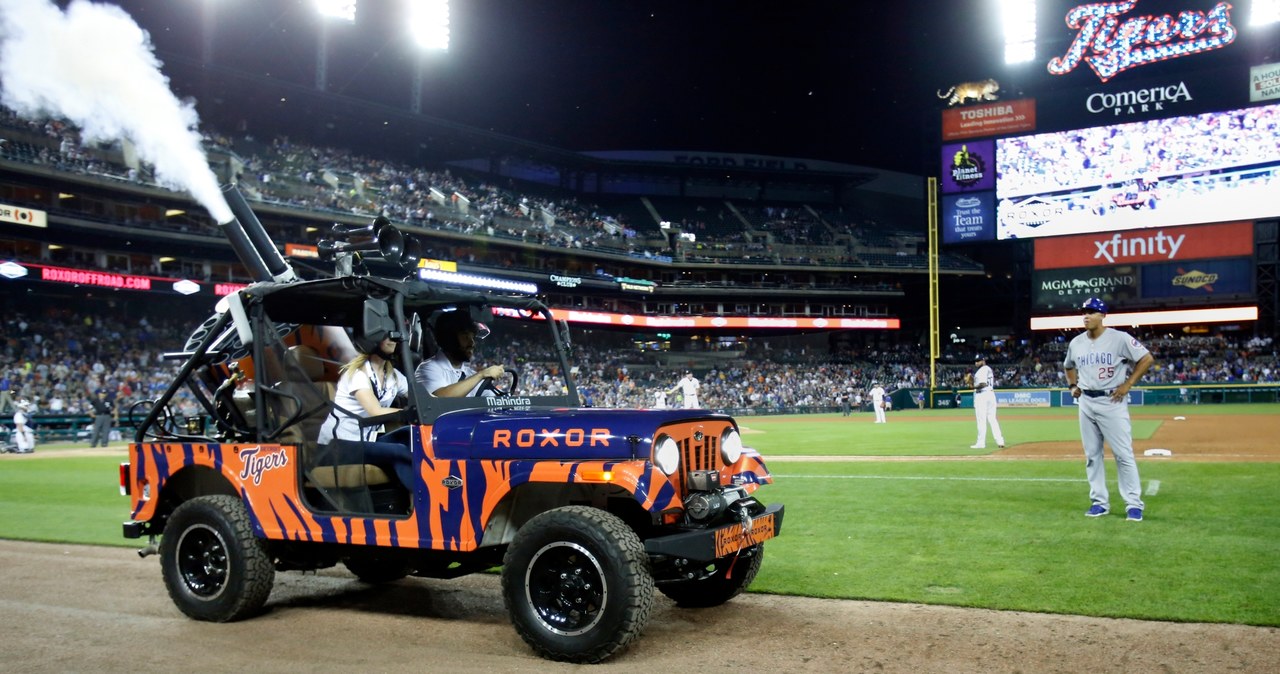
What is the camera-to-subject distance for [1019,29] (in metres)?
53.3

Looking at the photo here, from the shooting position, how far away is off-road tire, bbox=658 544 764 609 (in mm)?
6137

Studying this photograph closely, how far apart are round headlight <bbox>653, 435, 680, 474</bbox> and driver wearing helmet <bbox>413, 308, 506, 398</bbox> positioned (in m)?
1.60

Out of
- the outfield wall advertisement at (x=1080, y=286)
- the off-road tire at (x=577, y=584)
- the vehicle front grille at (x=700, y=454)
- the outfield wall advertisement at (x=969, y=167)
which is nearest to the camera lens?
the off-road tire at (x=577, y=584)

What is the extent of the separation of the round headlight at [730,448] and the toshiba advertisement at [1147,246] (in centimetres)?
5053

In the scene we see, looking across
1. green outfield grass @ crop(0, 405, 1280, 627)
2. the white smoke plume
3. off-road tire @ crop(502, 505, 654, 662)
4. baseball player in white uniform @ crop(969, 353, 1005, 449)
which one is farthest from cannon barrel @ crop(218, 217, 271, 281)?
baseball player in white uniform @ crop(969, 353, 1005, 449)

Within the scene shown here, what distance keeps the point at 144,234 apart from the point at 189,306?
4.29 m

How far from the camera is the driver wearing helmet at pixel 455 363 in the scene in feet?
19.6

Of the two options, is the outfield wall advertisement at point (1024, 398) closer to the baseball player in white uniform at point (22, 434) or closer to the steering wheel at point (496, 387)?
the baseball player in white uniform at point (22, 434)

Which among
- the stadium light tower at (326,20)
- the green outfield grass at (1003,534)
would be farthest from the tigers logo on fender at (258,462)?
the stadium light tower at (326,20)

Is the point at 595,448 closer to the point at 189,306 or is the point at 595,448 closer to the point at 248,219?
the point at 248,219

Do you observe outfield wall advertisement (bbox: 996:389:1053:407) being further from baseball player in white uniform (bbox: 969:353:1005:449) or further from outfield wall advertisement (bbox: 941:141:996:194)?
baseball player in white uniform (bbox: 969:353:1005:449)

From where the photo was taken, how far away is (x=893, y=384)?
5622 centimetres

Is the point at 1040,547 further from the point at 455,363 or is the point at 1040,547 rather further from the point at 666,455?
the point at 455,363

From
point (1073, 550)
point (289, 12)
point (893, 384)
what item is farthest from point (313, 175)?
point (1073, 550)
